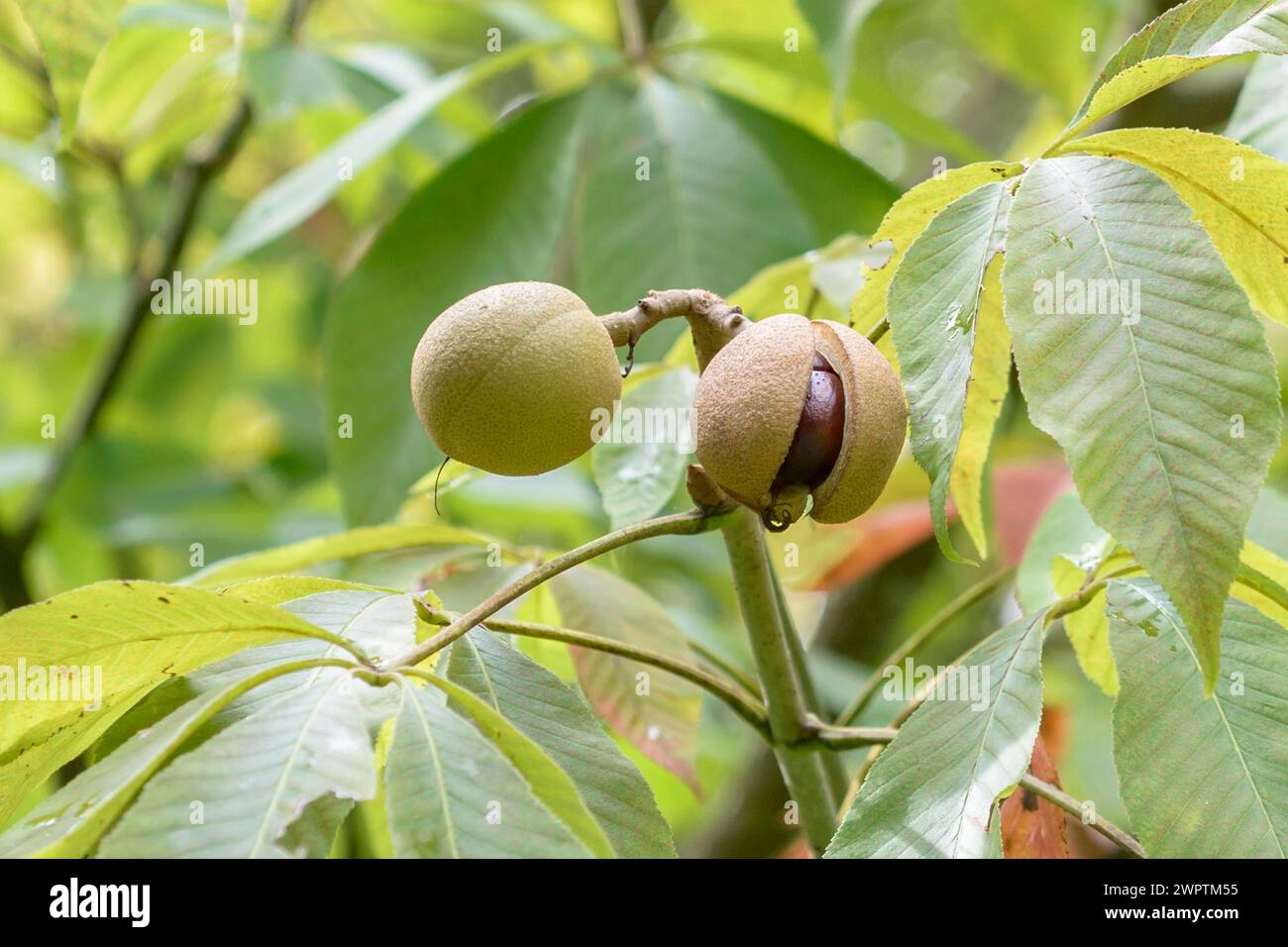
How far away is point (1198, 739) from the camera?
584 millimetres

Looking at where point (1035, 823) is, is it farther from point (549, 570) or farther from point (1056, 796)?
point (549, 570)

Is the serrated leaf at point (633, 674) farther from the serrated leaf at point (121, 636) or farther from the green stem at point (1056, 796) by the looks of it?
the serrated leaf at point (121, 636)

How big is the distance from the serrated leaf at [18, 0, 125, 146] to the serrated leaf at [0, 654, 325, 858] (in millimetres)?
354

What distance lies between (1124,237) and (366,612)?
38 cm

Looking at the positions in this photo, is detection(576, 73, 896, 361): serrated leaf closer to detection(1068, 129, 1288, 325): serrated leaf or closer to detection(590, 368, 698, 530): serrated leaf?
Answer: detection(590, 368, 698, 530): serrated leaf

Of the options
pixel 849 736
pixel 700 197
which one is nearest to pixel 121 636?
pixel 849 736

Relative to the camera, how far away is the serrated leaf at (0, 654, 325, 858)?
483mm

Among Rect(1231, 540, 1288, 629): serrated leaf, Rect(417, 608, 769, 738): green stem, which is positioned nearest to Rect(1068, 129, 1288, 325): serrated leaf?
Rect(1231, 540, 1288, 629): serrated leaf

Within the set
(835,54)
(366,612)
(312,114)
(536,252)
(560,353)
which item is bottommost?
(366,612)

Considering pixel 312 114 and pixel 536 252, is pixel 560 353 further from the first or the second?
pixel 312 114

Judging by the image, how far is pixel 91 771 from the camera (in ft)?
1.79

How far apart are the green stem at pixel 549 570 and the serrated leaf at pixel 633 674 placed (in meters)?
0.21
